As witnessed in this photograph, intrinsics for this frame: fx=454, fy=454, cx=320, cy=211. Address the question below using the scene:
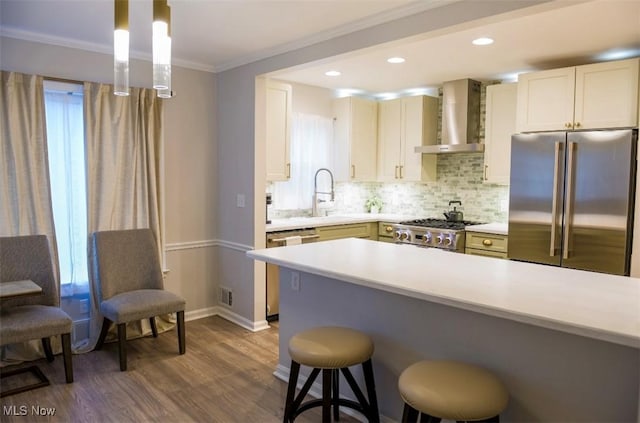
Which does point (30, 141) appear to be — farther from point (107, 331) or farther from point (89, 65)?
point (107, 331)

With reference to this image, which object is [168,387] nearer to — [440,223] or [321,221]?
[321,221]

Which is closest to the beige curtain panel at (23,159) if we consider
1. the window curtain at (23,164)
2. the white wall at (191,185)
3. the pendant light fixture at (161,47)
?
the window curtain at (23,164)

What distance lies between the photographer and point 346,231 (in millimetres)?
4961

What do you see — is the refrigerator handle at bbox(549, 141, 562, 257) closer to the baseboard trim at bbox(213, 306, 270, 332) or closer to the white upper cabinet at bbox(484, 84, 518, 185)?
the white upper cabinet at bbox(484, 84, 518, 185)

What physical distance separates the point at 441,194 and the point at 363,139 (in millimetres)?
1132

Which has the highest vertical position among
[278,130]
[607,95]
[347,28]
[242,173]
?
[347,28]

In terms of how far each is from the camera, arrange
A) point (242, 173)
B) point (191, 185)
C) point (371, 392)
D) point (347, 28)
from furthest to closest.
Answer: point (191, 185) → point (242, 173) → point (347, 28) → point (371, 392)

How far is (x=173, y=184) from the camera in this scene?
4270mm

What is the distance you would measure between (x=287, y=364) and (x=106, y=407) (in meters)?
1.14

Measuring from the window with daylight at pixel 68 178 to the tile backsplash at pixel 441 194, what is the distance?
6.53 feet

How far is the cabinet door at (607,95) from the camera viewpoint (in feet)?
11.2

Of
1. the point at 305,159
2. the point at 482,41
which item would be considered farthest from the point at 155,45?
the point at 305,159

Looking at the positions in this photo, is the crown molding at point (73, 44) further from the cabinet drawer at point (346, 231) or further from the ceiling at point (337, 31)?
the cabinet drawer at point (346, 231)

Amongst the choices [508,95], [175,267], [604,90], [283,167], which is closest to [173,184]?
[175,267]
